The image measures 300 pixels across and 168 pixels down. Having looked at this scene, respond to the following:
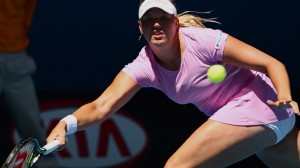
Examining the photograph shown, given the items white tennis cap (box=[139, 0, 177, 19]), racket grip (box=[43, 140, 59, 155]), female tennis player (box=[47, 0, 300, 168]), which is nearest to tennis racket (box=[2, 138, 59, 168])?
racket grip (box=[43, 140, 59, 155])

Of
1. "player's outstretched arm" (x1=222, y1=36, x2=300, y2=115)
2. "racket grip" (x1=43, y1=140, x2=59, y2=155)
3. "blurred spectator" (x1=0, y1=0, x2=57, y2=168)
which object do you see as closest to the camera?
"racket grip" (x1=43, y1=140, x2=59, y2=155)

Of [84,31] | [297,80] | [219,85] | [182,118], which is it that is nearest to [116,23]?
[84,31]

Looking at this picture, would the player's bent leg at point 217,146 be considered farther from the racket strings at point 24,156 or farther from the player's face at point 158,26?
the racket strings at point 24,156

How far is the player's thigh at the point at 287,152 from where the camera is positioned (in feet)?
14.3

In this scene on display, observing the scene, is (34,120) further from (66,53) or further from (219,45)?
(219,45)

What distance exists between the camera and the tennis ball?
4.07 meters

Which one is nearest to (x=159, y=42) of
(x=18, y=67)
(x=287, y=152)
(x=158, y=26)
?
(x=158, y=26)

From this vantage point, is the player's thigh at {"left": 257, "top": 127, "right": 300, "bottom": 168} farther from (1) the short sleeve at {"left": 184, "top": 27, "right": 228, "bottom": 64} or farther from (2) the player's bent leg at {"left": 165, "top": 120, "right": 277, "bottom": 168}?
(1) the short sleeve at {"left": 184, "top": 27, "right": 228, "bottom": 64}

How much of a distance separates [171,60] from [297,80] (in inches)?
70.4

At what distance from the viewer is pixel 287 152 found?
438 cm

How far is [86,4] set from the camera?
18.3 feet

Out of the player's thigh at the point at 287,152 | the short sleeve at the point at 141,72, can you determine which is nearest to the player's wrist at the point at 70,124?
the short sleeve at the point at 141,72

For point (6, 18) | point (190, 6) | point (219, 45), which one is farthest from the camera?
point (190, 6)

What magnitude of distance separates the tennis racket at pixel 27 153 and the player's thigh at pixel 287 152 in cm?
114
